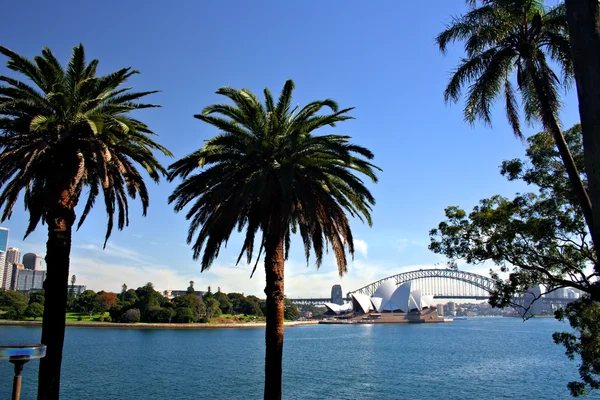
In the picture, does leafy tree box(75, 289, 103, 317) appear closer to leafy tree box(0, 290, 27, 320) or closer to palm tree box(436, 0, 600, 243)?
leafy tree box(0, 290, 27, 320)

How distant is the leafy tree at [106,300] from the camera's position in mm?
154000

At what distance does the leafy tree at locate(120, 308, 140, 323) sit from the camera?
127 m

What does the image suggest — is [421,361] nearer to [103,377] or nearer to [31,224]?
[103,377]

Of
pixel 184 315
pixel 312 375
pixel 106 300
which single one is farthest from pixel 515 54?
pixel 106 300

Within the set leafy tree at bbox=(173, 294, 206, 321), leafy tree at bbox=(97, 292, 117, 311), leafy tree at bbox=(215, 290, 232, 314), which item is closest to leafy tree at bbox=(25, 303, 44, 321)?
leafy tree at bbox=(97, 292, 117, 311)

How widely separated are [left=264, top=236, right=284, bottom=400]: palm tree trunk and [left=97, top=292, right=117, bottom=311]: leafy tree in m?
151

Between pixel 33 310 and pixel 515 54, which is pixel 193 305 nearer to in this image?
pixel 33 310

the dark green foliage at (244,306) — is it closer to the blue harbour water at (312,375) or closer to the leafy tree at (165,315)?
the leafy tree at (165,315)

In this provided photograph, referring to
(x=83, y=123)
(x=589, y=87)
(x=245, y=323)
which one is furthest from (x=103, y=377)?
(x=245, y=323)

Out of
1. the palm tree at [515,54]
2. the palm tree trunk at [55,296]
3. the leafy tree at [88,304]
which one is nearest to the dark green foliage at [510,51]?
the palm tree at [515,54]

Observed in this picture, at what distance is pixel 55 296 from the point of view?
14.5 metres

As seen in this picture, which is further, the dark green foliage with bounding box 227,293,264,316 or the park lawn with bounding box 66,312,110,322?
the dark green foliage with bounding box 227,293,264,316

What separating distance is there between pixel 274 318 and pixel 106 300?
159069mm

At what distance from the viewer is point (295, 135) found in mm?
14531
